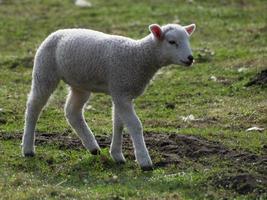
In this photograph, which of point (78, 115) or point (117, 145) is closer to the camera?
point (117, 145)

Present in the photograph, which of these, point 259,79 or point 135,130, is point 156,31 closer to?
point 135,130

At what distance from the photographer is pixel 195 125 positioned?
52.5 feet

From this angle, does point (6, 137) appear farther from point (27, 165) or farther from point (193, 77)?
point (193, 77)

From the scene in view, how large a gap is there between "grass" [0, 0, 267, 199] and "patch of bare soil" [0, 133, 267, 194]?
0.48 feet

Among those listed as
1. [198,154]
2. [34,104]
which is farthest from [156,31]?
[34,104]

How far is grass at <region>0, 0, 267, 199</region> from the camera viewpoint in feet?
38.3

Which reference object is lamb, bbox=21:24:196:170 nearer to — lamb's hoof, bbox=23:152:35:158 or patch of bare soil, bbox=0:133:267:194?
lamb's hoof, bbox=23:152:35:158

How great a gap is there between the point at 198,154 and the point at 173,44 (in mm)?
1927

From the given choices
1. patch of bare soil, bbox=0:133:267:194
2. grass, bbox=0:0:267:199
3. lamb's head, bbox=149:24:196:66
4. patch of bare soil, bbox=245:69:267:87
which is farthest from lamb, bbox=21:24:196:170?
patch of bare soil, bbox=245:69:267:87

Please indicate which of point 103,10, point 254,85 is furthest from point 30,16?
point 254,85

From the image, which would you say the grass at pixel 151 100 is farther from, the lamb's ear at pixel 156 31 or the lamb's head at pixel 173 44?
the lamb's ear at pixel 156 31

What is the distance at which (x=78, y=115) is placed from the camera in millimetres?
13797

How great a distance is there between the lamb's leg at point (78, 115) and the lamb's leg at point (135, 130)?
1299 mm

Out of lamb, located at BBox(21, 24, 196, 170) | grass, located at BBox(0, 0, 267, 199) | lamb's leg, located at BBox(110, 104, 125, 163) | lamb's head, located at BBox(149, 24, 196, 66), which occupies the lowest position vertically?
grass, located at BBox(0, 0, 267, 199)
